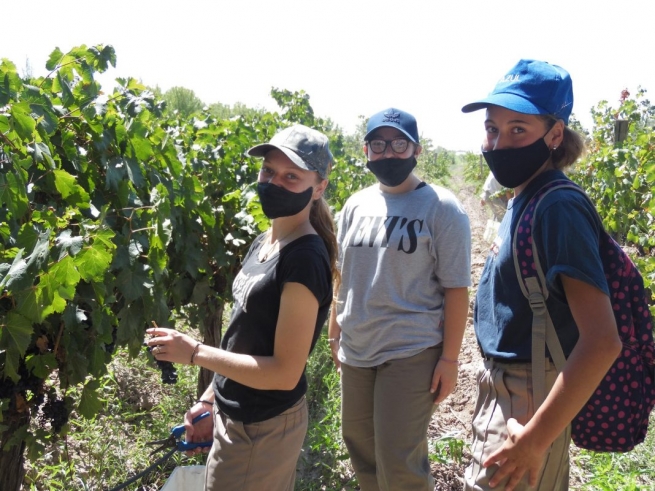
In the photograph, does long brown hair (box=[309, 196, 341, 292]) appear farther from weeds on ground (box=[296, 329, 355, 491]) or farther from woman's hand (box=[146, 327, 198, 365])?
weeds on ground (box=[296, 329, 355, 491])

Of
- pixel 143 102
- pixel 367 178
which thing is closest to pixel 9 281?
pixel 143 102

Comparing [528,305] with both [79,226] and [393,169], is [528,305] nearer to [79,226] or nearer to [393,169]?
[393,169]

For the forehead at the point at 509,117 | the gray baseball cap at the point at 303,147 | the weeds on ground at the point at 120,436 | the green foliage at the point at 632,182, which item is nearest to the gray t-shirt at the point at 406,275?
the gray baseball cap at the point at 303,147

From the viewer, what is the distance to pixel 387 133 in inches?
102

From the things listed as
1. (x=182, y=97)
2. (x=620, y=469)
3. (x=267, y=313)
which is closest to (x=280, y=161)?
(x=267, y=313)

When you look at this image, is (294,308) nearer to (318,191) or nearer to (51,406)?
(318,191)

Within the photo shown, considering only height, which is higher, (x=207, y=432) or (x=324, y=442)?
(x=207, y=432)

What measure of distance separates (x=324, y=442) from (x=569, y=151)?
2666mm

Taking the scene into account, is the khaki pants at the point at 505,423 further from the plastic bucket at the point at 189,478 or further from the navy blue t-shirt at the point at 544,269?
the plastic bucket at the point at 189,478

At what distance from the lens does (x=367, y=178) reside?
938 cm

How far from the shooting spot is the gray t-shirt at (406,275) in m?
2.42

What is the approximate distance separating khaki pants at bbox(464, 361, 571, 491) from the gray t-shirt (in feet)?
2.54

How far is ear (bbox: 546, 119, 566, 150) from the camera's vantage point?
64.6 inches

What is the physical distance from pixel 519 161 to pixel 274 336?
796 mm
